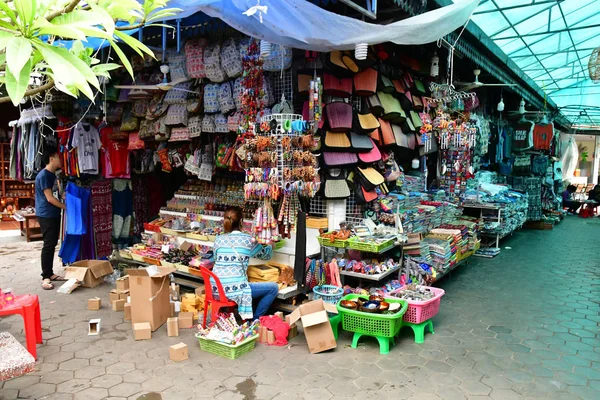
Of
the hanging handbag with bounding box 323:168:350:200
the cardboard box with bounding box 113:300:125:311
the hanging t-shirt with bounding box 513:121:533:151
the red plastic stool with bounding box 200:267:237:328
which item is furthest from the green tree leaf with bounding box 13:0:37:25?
the hanging t-shirt with bounding box 513:121:533:151

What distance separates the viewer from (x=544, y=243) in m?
9.71

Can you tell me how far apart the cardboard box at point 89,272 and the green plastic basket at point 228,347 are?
109 inches

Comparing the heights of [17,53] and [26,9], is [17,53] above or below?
below

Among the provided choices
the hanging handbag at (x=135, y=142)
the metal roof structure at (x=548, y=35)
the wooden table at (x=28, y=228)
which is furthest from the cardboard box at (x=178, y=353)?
Answer: the metal roof structure at (x=548, y=35)

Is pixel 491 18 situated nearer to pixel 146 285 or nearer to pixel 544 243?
pixel 544 243

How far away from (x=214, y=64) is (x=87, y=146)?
2.92 metres

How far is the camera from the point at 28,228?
9.14 metres

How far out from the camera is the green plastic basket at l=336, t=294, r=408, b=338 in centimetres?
385

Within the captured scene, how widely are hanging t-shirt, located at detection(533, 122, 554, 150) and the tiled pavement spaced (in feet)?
23.1

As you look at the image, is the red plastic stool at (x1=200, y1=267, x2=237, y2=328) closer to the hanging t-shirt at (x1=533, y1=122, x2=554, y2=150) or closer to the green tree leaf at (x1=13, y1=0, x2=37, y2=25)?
the green tree leaf at (x1=13, y1=0, x2=37, y2=25)

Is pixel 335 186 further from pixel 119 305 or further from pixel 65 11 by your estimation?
pixel 65 11

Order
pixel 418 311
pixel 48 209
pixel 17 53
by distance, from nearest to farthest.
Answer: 1. pixel 17 53
2. pixel 418 311
3. pixel 48 209

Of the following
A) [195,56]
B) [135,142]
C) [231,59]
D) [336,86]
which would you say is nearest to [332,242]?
[336,86]

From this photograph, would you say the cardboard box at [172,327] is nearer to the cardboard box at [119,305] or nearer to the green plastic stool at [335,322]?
the cardboard box at [119,305]
